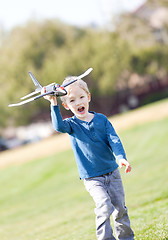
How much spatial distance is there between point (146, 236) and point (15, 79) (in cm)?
3680

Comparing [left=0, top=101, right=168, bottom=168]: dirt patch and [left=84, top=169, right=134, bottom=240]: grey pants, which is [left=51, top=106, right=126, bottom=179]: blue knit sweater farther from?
[left=0, top=101, right=168, bottom=168]: dirt patch

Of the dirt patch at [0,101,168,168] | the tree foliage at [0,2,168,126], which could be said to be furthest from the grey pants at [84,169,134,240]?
the tree foliage at [0,2,168,126]

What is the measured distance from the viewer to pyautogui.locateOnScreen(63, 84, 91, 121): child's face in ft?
14.2

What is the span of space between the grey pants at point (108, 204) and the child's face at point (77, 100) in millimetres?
692

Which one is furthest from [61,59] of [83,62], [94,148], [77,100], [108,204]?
[108,204]

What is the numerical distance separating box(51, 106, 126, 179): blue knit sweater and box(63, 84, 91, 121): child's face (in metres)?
0.11

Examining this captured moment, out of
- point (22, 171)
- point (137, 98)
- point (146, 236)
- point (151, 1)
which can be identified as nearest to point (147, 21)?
point (151, 1)

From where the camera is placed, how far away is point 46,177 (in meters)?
19.6

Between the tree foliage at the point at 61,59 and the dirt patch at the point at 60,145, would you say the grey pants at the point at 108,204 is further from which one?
the tree foliage at the point at 61,59

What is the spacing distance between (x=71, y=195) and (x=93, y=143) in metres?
8.94

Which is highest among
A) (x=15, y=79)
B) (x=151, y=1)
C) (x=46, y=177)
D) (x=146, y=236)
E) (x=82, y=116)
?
(x=151, y=1)

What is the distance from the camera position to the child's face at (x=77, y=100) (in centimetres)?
434

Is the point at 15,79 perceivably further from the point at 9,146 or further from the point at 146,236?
the point at 146,236

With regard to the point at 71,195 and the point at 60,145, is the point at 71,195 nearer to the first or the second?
the point at 71,195
